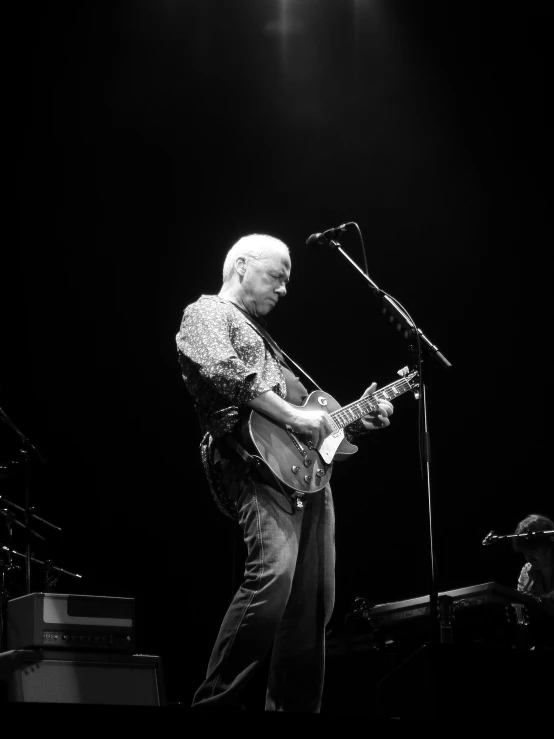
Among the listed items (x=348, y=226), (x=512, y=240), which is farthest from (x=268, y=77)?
(x=348, y=226)

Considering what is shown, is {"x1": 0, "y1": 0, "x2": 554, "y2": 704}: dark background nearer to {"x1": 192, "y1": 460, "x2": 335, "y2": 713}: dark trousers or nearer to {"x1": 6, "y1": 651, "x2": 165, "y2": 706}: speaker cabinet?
{"x1": 6, "y1": 651, "x2": 165, "y2": 706}: speaker cabinet

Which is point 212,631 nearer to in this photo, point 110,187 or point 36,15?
point 110,187

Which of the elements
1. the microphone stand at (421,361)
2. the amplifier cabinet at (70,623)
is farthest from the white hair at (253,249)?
the amplifier cabinet at (70,623)

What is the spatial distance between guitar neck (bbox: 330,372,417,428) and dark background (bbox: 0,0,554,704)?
8.51 feet

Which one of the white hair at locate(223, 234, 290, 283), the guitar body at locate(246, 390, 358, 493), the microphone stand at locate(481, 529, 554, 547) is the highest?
the white hair at locate(223, 234, 290, 283)

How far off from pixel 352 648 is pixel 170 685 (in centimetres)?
156

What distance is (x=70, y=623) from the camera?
9.80ft

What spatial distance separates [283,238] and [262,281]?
2937mm

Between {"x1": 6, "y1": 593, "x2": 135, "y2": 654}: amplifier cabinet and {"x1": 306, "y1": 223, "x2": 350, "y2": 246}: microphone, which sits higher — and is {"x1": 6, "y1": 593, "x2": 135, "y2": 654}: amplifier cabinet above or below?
below

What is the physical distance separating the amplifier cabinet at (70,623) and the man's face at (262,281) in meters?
1.22

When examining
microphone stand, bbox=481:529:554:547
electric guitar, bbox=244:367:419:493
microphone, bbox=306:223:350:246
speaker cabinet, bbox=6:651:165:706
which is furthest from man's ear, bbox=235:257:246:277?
microphone stand, bbox=481:529:554:547

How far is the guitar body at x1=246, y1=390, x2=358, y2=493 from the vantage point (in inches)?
107

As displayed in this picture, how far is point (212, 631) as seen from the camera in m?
5.70

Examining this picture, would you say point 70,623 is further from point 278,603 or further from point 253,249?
point 253,249
